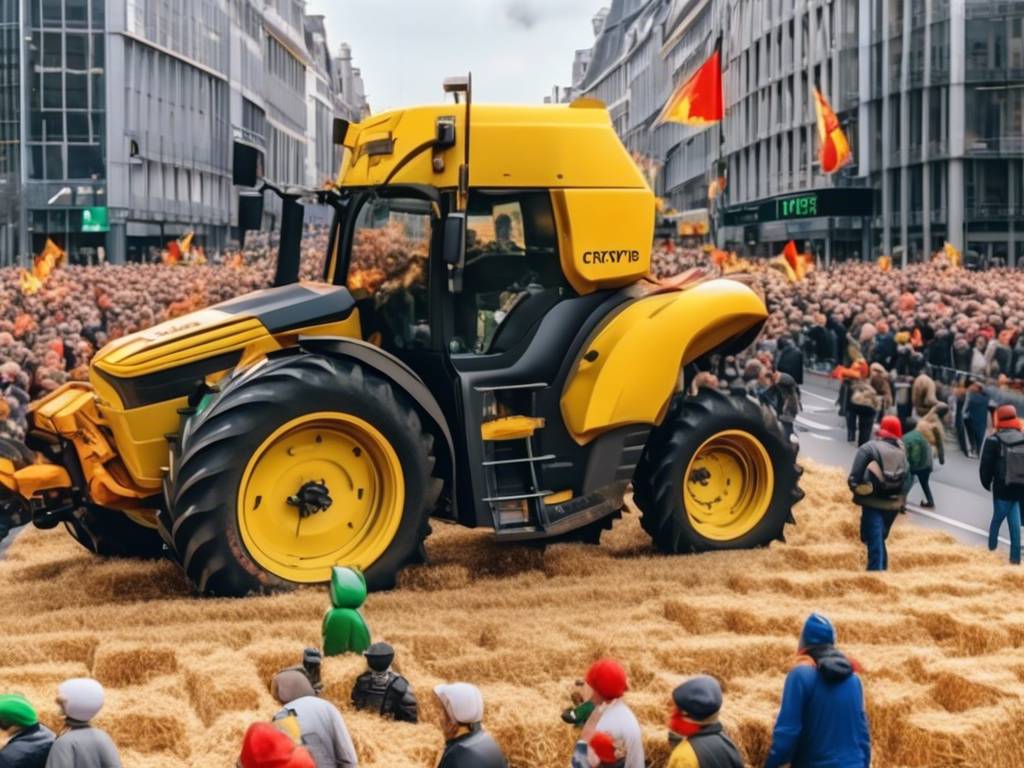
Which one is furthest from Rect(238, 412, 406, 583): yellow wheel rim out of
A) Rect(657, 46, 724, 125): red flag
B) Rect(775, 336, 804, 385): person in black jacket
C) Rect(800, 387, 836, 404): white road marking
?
Rect(657, 46, 724, 125): red flag

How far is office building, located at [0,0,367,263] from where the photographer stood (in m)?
72.9

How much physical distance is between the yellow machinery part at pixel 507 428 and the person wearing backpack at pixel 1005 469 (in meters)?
4.98

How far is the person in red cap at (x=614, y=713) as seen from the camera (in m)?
7.31

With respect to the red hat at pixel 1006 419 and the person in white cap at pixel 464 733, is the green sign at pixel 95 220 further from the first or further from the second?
the person in white cap at pixel 464 733

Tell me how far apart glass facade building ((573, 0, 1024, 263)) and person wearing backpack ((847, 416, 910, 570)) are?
1426 inches

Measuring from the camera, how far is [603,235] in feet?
39.7

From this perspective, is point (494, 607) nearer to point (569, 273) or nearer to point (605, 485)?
point (605, 485)

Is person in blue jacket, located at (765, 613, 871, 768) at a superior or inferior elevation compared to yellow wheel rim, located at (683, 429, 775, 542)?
inferior

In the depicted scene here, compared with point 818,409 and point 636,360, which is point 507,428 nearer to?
point 636,360

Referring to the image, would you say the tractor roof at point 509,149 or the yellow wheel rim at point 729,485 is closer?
the tractor roof at point 509,149

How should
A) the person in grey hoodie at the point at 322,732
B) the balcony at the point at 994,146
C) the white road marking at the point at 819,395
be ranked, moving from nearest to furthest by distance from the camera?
the person in grey hoodie at the point at 322,732 < the white road marking at the point at 819,395 < the balcony at the point at 994,146

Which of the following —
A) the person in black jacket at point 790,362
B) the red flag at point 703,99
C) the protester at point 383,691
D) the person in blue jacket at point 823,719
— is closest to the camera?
the person in blue jacket at point 823,719

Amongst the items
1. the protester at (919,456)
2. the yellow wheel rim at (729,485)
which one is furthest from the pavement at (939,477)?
the yellow wheel rim at (729,485)

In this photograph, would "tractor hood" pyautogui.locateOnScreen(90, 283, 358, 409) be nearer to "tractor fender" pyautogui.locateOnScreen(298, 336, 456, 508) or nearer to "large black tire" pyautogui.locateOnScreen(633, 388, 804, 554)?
"tractor fender" pyautogui.locateOnScreen(298, 336, 456, 508)
